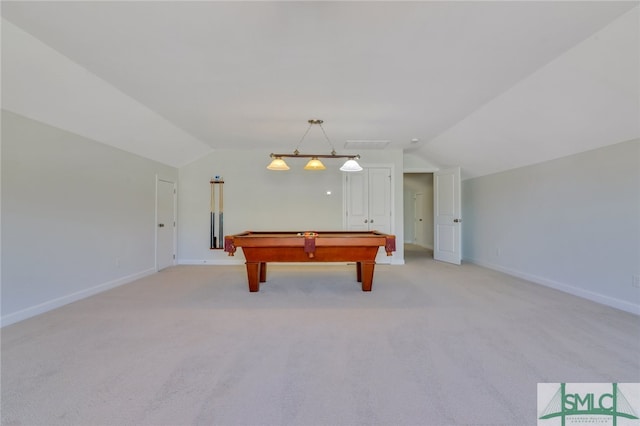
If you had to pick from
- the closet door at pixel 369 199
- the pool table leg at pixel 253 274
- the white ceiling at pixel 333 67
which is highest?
the white ceiling at pixel 333 67

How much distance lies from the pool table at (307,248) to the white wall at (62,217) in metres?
1.86

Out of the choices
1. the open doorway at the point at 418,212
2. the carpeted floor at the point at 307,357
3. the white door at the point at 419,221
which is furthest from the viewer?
the white door at the point at 419,221

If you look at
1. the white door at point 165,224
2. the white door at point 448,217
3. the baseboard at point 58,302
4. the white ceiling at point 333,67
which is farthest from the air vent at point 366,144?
the baseboard at point 58,302

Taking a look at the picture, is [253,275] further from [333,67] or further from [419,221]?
[419,221]

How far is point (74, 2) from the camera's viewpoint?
74.2 inches

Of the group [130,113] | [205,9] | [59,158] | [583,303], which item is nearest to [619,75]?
[583,303]

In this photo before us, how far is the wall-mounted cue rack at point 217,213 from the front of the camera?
593 cm

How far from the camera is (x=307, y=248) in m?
3.66

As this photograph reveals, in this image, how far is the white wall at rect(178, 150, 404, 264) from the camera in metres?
5.97

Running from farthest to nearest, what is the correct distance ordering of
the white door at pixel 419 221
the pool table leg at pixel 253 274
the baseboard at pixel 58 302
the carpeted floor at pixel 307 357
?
the white door at pixel 419 221 → the pool table leg at pixel 253 274 → the baseboard at pixel 58 302 → the carpeted floor at pixel 307 357

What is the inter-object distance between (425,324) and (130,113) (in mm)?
4433

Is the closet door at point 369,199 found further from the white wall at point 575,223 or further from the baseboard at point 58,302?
the baseboard at point 58,302

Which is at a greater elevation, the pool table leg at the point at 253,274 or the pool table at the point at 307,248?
the pool table at the point at 307,248

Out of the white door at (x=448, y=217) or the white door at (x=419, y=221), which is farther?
the white door at (x=419, y=221)
